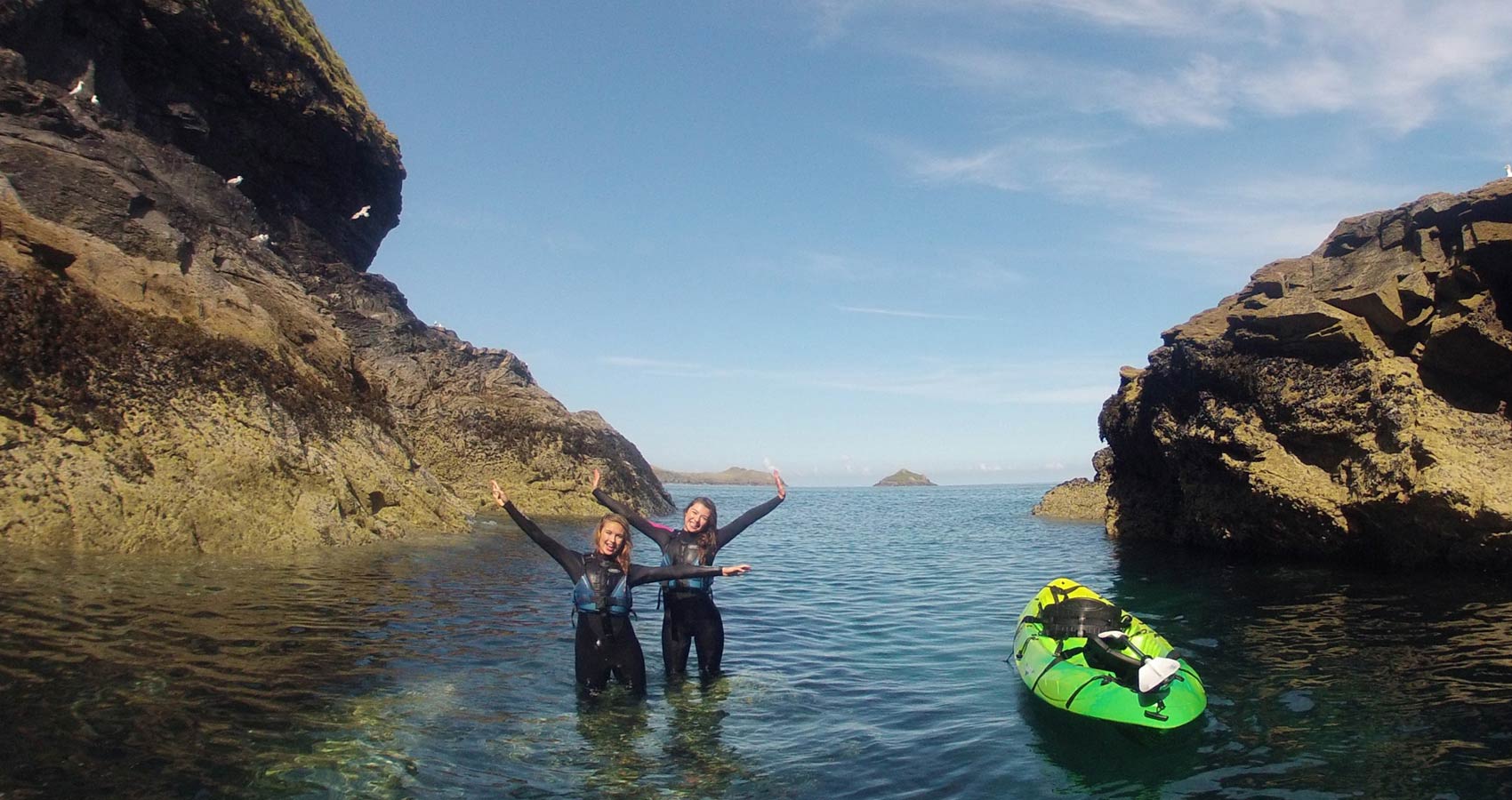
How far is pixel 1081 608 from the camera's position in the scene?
33.9 ft

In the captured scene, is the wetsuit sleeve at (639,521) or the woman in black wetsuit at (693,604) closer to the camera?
the woman in black wetsuit at (693,604)

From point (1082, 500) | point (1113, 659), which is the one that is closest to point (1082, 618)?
point (1113, 659)

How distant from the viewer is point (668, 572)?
9758 mm

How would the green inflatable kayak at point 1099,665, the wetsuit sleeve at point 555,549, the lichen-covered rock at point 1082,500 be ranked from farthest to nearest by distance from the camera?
1. the lichen-covered rock at point 1082,500
2. the wetsuit sleeve at point 555,549
3. the green inflatable kayak at point 1099,665

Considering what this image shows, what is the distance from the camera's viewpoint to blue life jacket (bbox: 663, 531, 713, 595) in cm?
1023

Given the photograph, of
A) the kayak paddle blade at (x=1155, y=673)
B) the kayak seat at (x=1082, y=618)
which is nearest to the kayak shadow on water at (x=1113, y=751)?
the kayak paddle blade at (x=1155, y=673)

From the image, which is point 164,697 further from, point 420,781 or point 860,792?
point 860,792

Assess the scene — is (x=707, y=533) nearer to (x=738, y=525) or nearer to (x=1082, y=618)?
(x=738, y=525)

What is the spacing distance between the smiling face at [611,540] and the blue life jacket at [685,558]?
2.91 feet

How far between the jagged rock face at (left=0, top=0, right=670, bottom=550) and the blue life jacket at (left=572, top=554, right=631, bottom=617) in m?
9.47

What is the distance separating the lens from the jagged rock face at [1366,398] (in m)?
15.9

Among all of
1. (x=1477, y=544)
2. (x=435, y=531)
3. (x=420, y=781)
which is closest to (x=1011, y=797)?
(x=420, y=781)

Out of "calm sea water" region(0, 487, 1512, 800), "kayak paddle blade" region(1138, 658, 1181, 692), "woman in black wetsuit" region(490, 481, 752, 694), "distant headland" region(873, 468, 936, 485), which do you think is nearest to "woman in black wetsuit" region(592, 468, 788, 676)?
"calm sea water" region(0, 487, 1512, 800)

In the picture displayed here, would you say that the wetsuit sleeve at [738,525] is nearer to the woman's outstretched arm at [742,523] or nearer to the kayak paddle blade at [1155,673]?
the woman's outstretched arm at [742,523]
